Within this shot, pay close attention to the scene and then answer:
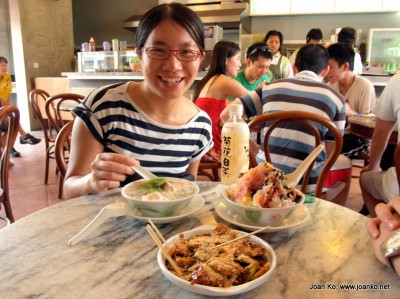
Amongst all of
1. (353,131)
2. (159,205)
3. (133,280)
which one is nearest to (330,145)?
(353,131)

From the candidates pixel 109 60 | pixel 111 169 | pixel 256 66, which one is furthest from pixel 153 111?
pixel 109 60

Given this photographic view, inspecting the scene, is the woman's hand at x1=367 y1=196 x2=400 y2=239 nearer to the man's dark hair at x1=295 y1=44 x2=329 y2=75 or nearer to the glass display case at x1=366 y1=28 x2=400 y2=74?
the man's dark hair at x1=295 y1=44 x2=329 y2=75

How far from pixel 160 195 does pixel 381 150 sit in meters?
1.80

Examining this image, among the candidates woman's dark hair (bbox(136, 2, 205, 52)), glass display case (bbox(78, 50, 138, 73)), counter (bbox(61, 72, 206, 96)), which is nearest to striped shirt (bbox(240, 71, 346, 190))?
woman's dark hair (bbox(136, 2, 205, 52))

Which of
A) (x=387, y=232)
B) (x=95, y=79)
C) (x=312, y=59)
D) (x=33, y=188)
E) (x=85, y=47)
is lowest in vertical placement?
(x=33, y=188)

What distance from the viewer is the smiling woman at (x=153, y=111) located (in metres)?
1.27

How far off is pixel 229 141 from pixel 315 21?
7755mm

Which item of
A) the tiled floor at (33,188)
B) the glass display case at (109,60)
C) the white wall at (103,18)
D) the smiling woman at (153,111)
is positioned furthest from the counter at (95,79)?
the smiling woman at (153,111)

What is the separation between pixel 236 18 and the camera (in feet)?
23.8

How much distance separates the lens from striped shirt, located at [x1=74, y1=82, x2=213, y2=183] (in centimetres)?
132

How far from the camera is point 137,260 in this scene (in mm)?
708

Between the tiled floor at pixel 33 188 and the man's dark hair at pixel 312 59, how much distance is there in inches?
59.4

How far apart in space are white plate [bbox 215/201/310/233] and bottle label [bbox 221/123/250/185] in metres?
0.18

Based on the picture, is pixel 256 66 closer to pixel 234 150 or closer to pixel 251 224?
pixel 234 150
